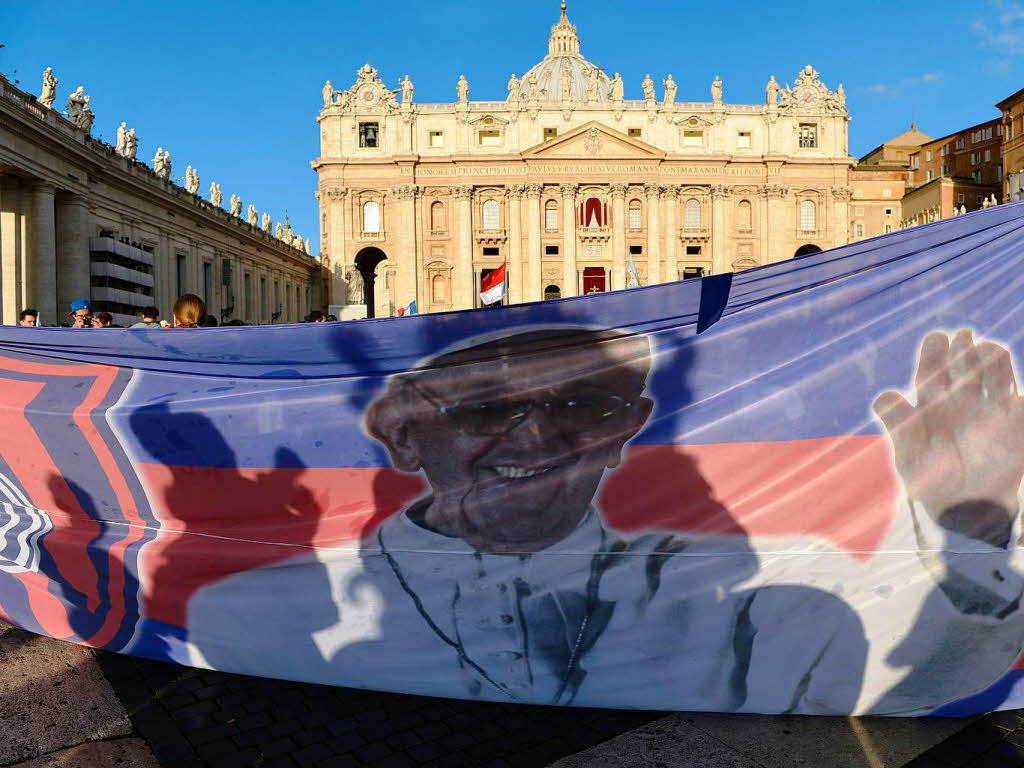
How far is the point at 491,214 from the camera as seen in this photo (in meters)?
56.5

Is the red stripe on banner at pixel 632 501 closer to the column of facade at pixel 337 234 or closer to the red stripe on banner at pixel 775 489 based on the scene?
the red stripe on banner at pixel 775 489

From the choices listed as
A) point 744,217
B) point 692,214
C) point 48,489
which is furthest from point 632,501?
point 744,217

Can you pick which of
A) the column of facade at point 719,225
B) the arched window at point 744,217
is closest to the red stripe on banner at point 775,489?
the column of facade at point 719,225

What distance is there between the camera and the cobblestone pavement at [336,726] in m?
2.95

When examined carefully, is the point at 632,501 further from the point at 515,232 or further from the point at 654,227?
the point at 654,227

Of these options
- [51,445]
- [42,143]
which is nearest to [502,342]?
[51,445]

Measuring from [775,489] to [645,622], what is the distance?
731mm

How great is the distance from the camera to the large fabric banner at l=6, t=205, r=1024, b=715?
297cm

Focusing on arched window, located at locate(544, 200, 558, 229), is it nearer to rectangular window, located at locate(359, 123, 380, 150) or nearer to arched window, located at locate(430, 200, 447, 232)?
arched window, located at locate(430, 200, 447, 232)

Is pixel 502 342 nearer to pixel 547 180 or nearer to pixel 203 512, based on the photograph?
pixel 203 512

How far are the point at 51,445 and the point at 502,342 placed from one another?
2.38 m

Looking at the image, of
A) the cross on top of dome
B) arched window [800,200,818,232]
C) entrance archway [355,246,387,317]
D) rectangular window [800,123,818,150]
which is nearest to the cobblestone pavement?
entrance archway [355,246,387,317]

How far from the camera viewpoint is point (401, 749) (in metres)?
3.00

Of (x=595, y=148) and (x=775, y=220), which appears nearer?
(x=595, y=148)
